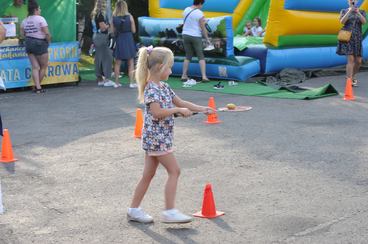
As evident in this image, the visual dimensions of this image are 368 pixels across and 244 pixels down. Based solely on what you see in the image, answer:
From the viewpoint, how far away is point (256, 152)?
8.24 metres

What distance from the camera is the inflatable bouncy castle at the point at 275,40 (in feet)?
49.9

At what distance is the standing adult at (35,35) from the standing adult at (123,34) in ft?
4.97

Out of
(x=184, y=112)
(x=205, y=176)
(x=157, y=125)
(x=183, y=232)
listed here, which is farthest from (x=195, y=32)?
(x=183, y=232)

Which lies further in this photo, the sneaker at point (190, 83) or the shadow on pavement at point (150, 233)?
the sneaker at point (190, 83)

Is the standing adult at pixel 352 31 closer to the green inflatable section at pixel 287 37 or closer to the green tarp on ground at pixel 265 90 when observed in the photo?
the green tarp on ground at pixel 265 90

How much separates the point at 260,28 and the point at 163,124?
43.1 ft

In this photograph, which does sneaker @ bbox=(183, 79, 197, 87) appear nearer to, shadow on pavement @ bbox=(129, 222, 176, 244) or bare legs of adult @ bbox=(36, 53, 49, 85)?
bare legs of adult @ bbox=(36, 53, 49, 85)

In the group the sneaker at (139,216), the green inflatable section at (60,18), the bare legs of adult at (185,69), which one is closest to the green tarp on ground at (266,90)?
the bare legs of adult at (185,69)

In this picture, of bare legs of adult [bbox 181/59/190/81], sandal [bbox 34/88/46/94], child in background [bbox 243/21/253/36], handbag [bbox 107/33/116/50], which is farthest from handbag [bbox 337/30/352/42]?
sandal [bbox 34/88/46/94]

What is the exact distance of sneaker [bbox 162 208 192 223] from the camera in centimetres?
565

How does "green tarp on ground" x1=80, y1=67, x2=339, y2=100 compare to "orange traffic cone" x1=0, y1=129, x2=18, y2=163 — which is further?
"green tarp on ground" x1=80, y1=67, x2=339, y2=100

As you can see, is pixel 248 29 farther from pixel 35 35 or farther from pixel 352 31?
pixel 35 35

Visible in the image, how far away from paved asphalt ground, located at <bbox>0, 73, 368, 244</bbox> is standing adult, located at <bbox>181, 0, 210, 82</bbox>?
3.39 m

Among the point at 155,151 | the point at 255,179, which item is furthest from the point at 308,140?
the point at 155,151
